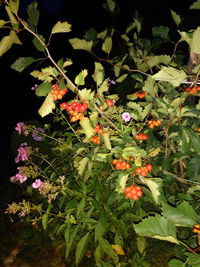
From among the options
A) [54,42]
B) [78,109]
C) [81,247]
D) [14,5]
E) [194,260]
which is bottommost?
[54,42]

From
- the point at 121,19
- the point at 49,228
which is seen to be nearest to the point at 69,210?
the point at 49,228

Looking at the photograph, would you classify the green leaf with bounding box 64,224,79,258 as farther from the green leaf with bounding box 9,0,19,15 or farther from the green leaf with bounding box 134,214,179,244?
the green leaf with bounding box 9,0,19,15

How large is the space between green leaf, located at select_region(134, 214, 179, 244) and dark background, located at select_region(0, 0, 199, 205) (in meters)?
4.72

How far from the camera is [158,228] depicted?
0.98 metres

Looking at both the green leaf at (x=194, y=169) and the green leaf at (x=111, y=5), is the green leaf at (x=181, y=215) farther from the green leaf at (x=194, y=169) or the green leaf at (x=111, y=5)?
the green leaf at (x=111, y=5)

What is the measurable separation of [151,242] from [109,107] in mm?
1643

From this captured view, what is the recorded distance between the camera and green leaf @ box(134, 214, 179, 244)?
964mm

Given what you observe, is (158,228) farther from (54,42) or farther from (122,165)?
(54,42)

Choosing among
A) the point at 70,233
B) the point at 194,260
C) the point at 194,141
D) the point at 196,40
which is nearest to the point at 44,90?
the point at 196,40

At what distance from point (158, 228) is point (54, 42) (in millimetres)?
9357

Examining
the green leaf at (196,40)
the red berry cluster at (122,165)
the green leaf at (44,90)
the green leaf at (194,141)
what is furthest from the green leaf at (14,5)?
the green leaf at (194,141)

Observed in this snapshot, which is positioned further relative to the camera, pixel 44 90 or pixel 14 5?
A: pixel 44 90

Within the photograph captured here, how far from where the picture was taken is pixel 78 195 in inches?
90.2

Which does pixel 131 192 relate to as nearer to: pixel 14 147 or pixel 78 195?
pixel 78 195
